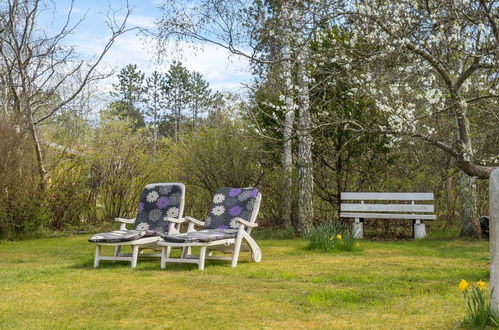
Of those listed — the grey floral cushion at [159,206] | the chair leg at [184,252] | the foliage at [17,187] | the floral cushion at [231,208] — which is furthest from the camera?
the foliage at [17,187]

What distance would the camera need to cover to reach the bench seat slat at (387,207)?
1099 centimetres

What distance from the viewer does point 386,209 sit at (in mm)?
11211

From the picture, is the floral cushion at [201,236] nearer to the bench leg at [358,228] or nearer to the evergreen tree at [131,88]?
the bench leg at [358,228]

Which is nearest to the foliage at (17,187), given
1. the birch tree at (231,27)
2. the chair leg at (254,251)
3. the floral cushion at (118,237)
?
the birch tree at (231,27)

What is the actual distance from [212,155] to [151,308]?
24.5 ft

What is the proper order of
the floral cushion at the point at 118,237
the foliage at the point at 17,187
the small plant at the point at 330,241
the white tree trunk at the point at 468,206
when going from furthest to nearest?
the foliage at the point at 17,187 < the white tree trunk at the point at 468,206 < the small plant at the point at 330,241 < the floral cushion at the point at 118,237

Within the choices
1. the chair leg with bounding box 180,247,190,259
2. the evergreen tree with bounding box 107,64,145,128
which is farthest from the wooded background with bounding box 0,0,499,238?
the evergreen tree with bounding box 107,64,145,128

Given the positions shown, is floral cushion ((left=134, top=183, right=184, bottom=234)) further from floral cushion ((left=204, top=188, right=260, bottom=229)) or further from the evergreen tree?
the evergreen tree

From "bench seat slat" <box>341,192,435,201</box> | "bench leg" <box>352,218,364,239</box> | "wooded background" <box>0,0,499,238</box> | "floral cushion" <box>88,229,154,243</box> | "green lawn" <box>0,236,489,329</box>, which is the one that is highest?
"wooded background" <box>0,0,499,238</box>

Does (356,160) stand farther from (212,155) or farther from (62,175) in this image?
(62,175)

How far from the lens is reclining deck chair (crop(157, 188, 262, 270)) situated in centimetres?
698

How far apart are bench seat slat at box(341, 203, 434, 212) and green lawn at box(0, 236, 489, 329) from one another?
2.46 metres

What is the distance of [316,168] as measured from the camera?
12.1 meters

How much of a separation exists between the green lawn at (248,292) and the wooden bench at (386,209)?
2422mm
